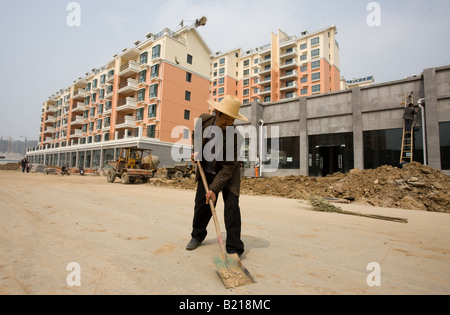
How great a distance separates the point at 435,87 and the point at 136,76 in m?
34.1

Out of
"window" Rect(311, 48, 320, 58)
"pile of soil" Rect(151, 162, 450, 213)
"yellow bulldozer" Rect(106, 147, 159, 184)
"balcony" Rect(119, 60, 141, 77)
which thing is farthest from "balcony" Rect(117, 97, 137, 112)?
"window" Rect(311, 48, 320, 58)

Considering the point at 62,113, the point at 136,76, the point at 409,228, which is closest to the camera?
the point at 409,228

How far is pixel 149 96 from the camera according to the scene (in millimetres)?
31312

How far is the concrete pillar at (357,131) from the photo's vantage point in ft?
48.6

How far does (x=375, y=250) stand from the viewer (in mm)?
2887

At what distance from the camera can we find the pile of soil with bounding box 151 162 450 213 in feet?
24.4

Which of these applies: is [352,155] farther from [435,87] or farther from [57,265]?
[57,265]

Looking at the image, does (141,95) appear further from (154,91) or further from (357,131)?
(357,131)

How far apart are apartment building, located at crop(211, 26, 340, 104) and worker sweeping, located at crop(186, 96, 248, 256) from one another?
4495 centimetres

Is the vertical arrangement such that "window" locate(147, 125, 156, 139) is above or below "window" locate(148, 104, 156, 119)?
below

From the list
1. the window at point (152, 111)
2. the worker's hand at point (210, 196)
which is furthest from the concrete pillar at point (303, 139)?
the window at point (152, 111)

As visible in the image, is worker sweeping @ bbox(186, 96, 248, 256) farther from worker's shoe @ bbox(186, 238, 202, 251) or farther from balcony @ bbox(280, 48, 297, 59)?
balcony @ bbox(280, 48, 297, 59)

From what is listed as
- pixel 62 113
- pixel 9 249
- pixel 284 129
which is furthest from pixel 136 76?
pixel 9 249

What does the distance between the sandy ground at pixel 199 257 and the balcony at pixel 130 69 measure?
33.0m
